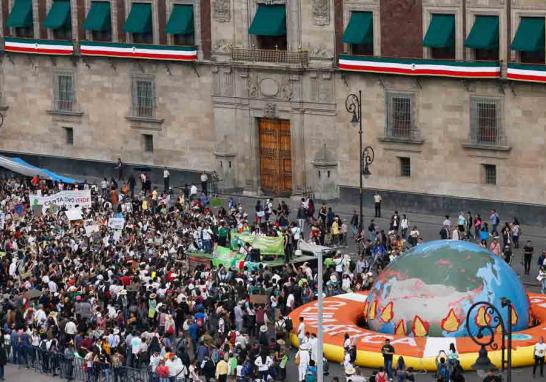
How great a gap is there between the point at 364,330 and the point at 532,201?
2147 cm

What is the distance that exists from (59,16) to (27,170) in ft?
35.1

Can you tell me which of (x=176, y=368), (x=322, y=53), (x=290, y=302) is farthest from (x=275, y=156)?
(x=176, y=368)

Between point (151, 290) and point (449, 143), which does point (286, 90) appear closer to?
point (449, 143)

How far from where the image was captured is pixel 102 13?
106 m

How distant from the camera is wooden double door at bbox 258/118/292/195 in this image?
98062 millimetres

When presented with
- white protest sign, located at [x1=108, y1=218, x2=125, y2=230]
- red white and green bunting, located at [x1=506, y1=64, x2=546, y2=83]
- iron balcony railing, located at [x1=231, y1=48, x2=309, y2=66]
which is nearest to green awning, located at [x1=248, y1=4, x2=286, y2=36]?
iron balcony railing, located at [x1=231, y1=48, x2=309, y2=66]

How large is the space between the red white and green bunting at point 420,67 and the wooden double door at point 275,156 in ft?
17.9

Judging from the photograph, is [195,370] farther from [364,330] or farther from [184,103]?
[184,103]

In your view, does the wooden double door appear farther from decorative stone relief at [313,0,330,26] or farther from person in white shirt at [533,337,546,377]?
person in white shirt at [533,337,546,377]

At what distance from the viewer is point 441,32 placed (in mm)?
90938

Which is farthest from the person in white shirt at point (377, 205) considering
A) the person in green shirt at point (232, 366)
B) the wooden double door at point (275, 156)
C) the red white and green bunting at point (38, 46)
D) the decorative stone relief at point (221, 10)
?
the person in green shirt at point (232, 366)

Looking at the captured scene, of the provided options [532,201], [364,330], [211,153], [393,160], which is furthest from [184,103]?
[364,330]

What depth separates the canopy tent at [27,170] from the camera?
100219mm

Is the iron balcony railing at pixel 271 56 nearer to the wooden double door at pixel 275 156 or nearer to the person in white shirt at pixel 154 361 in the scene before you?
the wooden double door at pixel 275 156
